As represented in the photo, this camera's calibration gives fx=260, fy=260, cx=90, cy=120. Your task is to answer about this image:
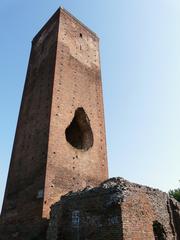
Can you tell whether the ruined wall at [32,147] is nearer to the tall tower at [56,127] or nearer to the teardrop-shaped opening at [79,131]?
the tall tower at [56,127]

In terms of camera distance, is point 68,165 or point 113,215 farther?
point 68,165

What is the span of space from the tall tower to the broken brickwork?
1422 millimetres

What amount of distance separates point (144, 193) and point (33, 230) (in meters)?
3.91

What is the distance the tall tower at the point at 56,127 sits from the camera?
31.3ft

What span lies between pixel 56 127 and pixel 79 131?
2.15m

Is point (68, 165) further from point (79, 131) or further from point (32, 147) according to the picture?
point (79, 131)

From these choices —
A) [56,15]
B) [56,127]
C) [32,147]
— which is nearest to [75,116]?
[56,127]

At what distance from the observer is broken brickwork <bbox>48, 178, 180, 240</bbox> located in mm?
6492

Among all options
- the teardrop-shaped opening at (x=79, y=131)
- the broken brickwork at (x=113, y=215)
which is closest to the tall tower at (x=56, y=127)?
the teardrop-shaped opening at (x=79, y=131)

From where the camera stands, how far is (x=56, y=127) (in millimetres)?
10555

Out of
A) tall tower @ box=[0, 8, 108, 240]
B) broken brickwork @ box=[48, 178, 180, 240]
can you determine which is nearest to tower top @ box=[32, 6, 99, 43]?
tall tower @ box=[0, 8, 108, 240]

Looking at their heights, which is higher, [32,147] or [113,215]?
[32,147]

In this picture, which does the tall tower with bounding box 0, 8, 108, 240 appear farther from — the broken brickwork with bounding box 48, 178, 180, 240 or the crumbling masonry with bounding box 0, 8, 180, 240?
the broken brickwork with bounding box 48, 178, 180, 240

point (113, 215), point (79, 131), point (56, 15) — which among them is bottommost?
point (113, 215)
